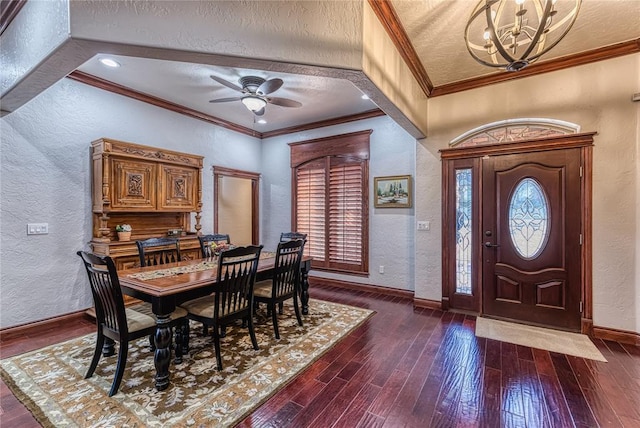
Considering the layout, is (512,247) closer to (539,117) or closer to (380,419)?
(539,117)

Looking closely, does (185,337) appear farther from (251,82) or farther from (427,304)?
(427,304)

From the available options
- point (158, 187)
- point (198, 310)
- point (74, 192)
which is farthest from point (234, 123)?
point (198, 310)

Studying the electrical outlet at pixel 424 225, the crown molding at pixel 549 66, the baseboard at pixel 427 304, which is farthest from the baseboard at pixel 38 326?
the crown molding at pixel 549 66

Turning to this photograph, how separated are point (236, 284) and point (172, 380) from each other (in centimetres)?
88

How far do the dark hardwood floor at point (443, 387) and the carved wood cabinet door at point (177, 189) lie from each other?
6.27 feet

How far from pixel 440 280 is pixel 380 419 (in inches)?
101

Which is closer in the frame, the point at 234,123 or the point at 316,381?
the point at 316,381

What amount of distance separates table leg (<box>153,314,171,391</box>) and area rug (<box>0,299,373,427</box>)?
0.08m

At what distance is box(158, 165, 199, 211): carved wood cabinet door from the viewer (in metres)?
4.29

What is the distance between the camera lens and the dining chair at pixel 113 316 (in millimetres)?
2115

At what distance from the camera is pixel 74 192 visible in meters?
3.69

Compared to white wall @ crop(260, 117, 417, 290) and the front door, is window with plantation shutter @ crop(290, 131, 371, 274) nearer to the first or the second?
white wall @ crop(260, 117, 417, 290)

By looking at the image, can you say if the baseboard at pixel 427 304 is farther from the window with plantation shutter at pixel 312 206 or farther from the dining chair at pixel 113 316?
the dining chair at pixel 113 316

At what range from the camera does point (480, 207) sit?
3818 millimetres
